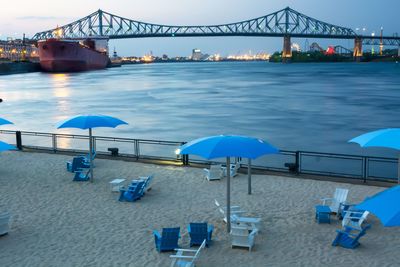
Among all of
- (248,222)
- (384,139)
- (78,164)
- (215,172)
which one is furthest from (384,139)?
(78,164)

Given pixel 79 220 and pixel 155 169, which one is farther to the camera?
pixel 155 169

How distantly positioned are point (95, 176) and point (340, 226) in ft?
27.7

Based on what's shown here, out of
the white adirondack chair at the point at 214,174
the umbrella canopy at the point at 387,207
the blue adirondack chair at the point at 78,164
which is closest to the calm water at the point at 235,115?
the white adirondack chair at the point at 214,174

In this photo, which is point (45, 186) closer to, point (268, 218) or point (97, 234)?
point (97, 234)

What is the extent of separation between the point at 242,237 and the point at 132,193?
4.36 meters

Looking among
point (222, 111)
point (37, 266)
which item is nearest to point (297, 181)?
point (37, 266)

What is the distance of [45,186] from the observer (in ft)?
49.2

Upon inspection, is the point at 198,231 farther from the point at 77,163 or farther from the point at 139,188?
the point at 77,163

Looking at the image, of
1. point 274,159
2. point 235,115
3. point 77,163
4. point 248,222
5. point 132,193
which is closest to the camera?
point 248,222

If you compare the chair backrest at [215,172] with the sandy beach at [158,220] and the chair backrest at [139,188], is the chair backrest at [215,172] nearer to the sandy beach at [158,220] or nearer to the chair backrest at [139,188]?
the sandy beach at [158,220]

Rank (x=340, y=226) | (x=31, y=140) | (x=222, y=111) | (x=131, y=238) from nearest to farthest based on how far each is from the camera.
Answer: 1. (x=131, y=238)
2. (x=340, y=226)
3. (x=31, y=140)
4. (x=222, y=111)

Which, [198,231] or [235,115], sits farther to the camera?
[235,115]

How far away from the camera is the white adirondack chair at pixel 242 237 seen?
9852 mm

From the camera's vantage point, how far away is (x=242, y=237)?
9852mm
